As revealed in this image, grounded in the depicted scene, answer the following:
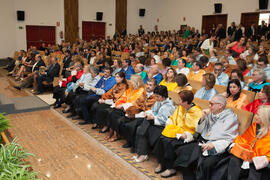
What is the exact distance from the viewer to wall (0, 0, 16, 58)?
14.9 meters

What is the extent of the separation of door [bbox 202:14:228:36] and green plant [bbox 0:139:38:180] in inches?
561

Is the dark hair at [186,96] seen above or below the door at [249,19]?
below

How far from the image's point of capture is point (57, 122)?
18.1 feet

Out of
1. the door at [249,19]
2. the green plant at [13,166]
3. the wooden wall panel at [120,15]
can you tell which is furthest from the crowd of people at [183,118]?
the wooden wall panel at [120,15]

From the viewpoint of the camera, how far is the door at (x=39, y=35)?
16031 mm

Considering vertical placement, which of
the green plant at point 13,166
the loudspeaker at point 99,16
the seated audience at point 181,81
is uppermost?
the loudspeaker at point 99,16

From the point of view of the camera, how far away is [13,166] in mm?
2408

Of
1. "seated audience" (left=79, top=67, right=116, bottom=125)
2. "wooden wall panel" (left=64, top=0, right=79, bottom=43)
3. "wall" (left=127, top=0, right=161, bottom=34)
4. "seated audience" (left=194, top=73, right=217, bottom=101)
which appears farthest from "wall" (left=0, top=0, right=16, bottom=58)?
"seated audience" (left=194, top=73, right=217, bottom=101)

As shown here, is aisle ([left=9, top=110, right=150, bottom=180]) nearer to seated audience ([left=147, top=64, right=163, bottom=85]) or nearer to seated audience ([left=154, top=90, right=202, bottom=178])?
seated audience ([left=154, top=90, right=202, bottom=178])

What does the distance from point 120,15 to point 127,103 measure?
15.3m

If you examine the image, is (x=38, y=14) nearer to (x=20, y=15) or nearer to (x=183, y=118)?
(x=20, y=15)

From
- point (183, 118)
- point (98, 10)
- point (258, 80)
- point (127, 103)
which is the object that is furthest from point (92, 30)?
point (183, 118)

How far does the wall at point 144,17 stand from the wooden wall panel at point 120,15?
16.2 inches

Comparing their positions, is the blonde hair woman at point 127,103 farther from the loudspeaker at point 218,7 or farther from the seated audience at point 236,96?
the loudspeaker at point 218,7
